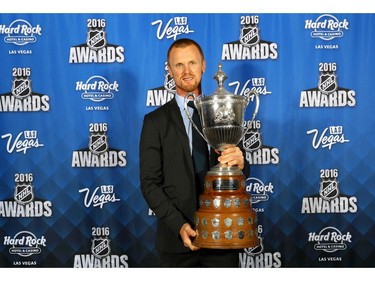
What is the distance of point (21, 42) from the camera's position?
360cm

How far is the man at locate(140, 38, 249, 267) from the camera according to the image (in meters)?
2.42


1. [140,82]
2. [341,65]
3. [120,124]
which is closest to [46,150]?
[120,124]

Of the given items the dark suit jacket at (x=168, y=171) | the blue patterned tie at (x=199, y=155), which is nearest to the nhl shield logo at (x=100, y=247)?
the dark suit jacket at (x=168, y=171)

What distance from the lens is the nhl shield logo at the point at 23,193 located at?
360cm

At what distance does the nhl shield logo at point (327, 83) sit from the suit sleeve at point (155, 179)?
56.2 inches

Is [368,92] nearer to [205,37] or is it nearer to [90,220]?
[205,37]

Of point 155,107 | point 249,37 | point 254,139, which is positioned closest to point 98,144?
point 155,107

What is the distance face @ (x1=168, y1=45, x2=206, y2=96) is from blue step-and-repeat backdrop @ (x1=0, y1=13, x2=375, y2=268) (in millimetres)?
1009

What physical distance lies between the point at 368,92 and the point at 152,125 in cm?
164

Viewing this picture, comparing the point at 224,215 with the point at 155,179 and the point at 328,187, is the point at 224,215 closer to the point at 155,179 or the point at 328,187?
the point at 155,179

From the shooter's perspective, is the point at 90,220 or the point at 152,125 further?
the point at 90,220

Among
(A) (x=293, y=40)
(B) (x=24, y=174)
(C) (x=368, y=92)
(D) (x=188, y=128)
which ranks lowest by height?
(B) (x=24, y=174)

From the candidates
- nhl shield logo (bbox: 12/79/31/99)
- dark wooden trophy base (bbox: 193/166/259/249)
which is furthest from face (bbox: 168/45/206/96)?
nhl shield logo (bbox: 12/79/31/99)

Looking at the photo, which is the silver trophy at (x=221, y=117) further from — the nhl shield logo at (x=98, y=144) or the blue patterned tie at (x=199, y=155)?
the nhl shield logo at (x=98, y=144)
